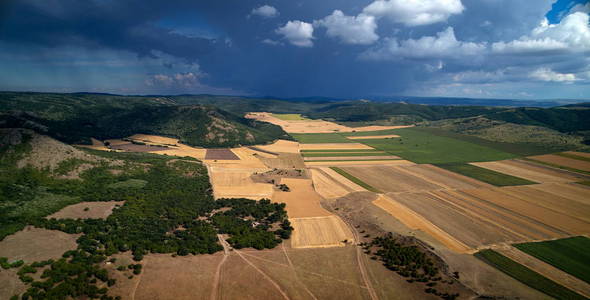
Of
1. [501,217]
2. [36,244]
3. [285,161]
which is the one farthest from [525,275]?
[285,161]

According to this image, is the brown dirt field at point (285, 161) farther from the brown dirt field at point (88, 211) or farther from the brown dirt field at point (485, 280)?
the brown dirt field at point (485, 280)

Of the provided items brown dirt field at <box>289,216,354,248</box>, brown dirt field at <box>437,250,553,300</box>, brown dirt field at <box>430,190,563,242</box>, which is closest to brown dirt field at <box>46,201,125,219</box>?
brown dirt field at <box>289,216,354,248</box>

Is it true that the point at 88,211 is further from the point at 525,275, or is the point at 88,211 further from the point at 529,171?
the point at 529,171

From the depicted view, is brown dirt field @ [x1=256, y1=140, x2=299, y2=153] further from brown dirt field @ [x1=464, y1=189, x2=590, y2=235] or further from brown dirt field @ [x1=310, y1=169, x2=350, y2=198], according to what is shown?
brown dirt field @ [x1=464, y1=189, x2=590, y2=235]

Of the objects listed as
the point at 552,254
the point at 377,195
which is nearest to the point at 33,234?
the point at 377,195

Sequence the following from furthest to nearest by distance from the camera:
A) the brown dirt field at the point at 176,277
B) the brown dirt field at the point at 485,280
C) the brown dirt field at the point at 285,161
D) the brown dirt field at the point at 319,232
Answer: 1. the brown dirt field at the point at 285,161
2. the brown dirt field at the point at 319,232
3. the brown dirt field at the point at 485,280
4. the brown dirt field at the point at 176,277

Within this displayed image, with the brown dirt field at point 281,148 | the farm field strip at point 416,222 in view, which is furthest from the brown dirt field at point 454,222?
the brown dirt field at point 281,148

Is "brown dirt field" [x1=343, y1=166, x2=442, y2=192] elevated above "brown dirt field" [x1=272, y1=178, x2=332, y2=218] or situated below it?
above
